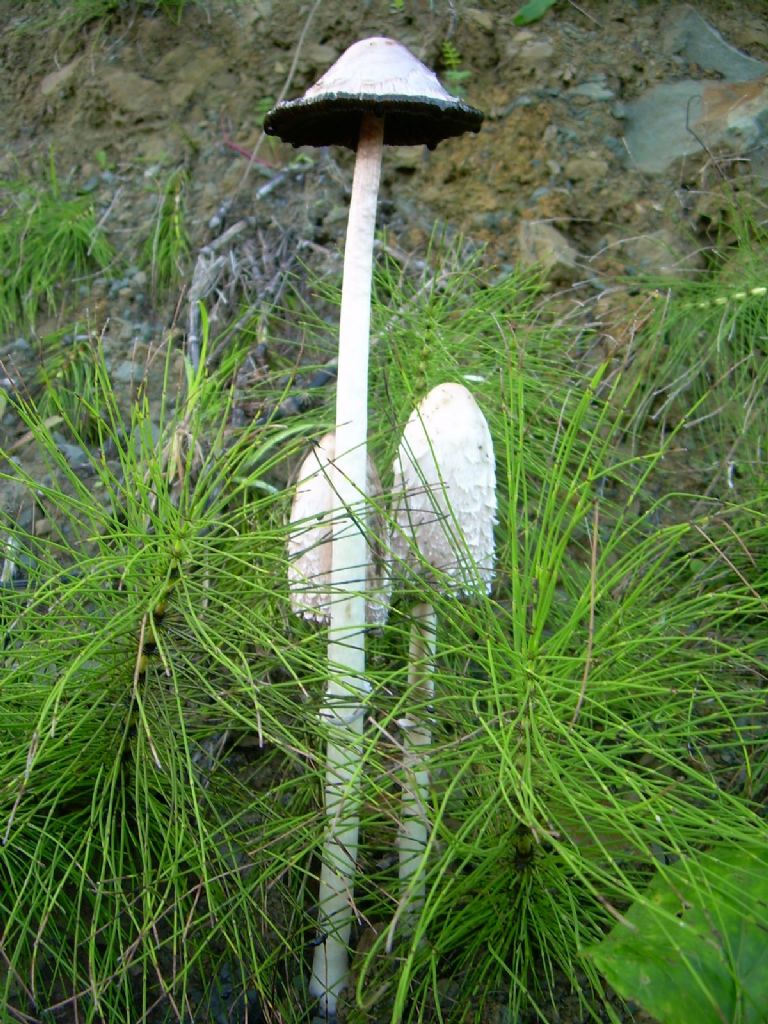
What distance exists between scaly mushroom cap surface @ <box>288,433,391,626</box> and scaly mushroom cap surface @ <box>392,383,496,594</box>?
0.04 metres

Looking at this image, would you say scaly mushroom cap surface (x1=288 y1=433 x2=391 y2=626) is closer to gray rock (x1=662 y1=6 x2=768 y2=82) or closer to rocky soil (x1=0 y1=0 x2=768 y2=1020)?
rocky soil (x1=0 y1=0 x2=768 y2=1020)

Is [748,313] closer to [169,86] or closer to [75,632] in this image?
[75,632]

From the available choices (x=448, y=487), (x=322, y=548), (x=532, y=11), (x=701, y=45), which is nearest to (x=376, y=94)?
(x=448, y=487)

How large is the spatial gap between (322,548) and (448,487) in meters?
0.23

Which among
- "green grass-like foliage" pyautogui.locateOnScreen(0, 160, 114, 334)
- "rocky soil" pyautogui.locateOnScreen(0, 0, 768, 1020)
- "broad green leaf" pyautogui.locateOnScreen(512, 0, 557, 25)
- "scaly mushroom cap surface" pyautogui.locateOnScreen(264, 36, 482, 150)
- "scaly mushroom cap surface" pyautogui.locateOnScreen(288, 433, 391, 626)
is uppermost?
"broad green leaf" pyautogui.locateOnScreen(512, 0, 557, 25)

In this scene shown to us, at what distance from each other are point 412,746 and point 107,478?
1.99 feet

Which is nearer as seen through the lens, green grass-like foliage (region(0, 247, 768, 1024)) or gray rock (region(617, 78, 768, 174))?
green grass-like foliage (region(0, 247, 768, 1024))

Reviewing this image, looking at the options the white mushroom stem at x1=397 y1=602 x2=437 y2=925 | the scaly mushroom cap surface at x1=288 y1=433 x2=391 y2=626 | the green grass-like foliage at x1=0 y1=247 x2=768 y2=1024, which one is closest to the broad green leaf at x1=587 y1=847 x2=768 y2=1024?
the green grass-like foliage at x1=0 y1=247 x2=768 y2=1024

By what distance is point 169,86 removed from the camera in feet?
10.6

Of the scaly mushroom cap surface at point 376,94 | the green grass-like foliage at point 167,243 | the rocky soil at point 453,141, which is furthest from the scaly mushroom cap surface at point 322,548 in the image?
the green grass-like foliage at point 167,243

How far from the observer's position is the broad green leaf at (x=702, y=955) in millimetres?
1121

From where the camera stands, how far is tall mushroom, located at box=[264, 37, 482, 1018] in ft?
4.27

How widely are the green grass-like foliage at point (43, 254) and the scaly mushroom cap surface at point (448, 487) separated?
1.69 m

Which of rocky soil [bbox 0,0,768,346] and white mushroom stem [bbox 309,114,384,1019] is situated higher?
Answer: rocky soil [bbox 0,0,768,346]
